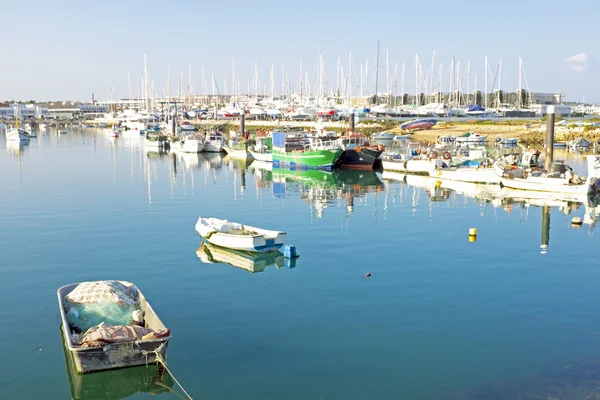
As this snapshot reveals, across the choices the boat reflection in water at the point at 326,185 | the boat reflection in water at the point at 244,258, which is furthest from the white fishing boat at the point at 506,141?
the boat reflection in water at the point at 244,258

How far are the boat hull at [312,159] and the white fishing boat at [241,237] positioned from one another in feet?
107

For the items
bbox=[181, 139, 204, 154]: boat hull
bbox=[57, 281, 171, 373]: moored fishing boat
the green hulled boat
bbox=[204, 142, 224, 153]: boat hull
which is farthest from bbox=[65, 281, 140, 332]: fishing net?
bbox=[204, 142, 224, 153]: boat hull

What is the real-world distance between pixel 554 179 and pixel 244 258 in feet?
86.3

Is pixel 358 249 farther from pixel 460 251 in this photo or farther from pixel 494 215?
pixel 494 215

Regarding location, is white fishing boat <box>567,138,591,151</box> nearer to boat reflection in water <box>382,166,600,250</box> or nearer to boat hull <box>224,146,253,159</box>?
boat reflection in water <box>382,166,600,250</box>

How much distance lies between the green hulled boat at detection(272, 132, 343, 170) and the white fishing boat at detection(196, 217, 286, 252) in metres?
32.7

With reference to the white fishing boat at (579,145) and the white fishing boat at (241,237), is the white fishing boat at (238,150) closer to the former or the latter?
the white fishing boat at (579,145)

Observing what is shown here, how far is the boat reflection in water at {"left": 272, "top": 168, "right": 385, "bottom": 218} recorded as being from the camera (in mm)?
41156

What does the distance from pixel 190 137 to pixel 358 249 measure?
60918mm

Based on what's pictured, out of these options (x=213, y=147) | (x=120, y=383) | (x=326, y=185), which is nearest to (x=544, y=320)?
(x=120, y=383)

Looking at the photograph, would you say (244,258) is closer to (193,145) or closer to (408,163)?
(408,163)

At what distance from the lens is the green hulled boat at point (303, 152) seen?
5916 centimetres

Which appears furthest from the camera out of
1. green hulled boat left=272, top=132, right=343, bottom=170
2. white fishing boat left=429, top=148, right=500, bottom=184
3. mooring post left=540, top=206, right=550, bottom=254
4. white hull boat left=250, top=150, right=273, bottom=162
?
white hull boat left=250, top=150, right=273, bottom=162

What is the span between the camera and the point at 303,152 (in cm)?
6119
